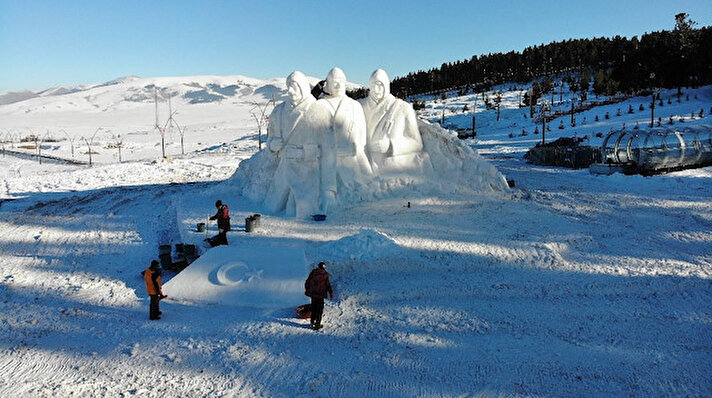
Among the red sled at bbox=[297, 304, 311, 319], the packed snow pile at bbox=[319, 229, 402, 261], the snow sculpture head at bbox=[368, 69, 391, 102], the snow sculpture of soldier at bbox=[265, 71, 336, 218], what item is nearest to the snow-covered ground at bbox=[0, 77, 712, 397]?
the packed snow pile at bbox=[319, 229, 402, 261]

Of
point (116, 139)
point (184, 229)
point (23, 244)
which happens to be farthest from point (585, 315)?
point (116, 139)

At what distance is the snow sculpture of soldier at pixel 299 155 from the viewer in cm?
1353

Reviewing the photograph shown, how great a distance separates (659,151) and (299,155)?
1575cm

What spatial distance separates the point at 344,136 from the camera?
1391 centimetres

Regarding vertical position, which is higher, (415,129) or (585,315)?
(415,129)

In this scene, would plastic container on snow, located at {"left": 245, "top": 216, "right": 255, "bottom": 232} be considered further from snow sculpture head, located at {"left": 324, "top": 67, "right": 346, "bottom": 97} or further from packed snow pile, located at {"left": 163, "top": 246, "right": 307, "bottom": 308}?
snow sculpture head, located at {"left": 324, "top": 67, "right": 346, "bottom": 97}

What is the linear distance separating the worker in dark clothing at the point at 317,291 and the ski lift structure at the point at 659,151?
17.1 m

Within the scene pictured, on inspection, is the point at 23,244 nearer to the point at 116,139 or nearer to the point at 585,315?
the point at 585,315

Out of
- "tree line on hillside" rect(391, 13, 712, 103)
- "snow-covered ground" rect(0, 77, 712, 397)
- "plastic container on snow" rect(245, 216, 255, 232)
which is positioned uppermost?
"tree line on hillside" rect(391, 13, 712, 103)

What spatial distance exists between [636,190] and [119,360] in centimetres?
1721

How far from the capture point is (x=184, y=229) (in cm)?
1259

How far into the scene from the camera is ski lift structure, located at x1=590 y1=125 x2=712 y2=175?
19.7 meters

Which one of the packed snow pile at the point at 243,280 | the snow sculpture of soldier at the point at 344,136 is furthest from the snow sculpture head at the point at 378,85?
the packed snow pile at the point at 243,280

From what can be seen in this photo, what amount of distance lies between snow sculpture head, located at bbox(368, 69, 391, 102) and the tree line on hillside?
1531 inches
